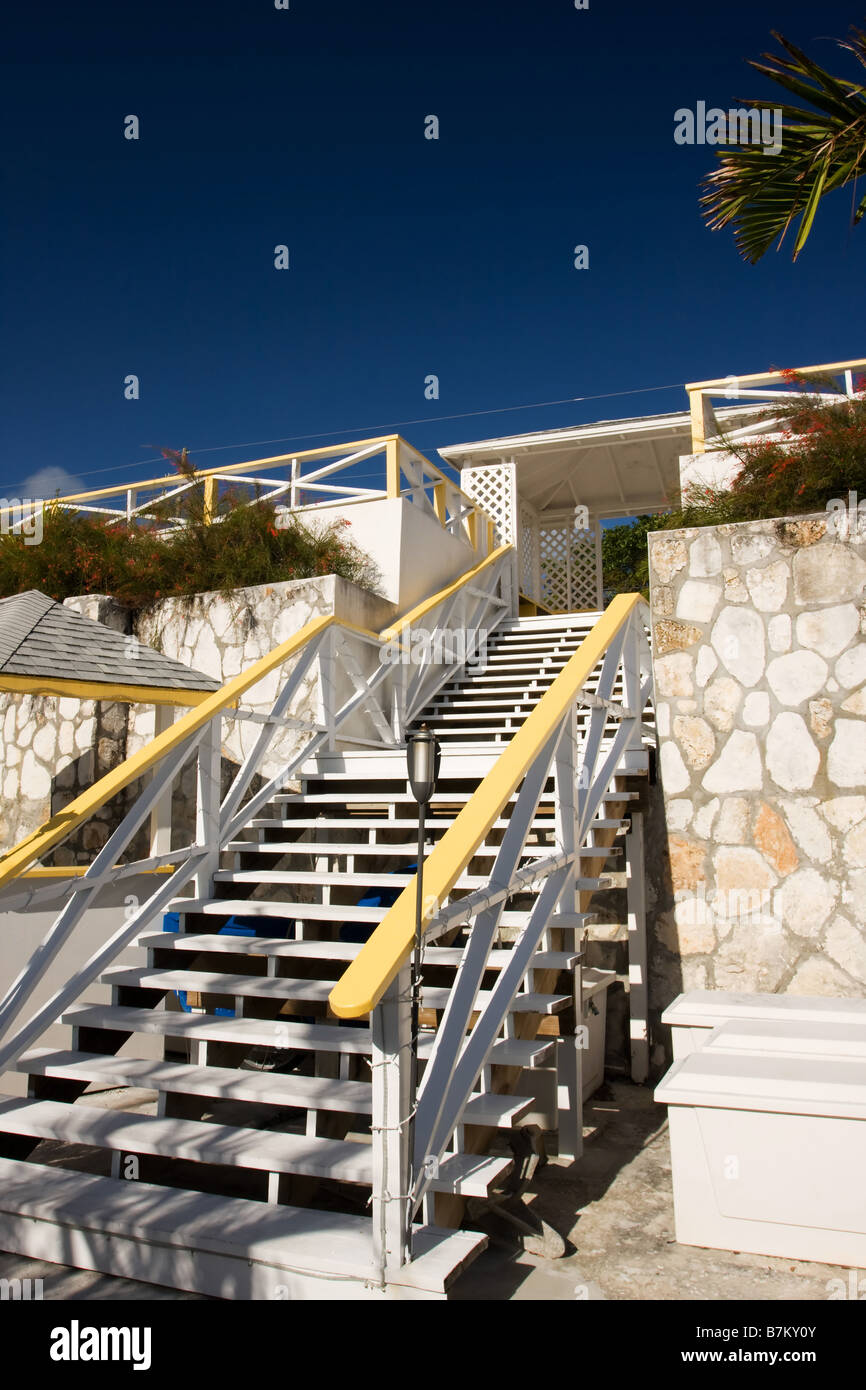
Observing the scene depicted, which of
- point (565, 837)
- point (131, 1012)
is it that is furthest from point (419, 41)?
point (131, 1012)

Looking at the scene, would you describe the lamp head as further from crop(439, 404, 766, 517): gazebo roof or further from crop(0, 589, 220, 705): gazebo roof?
crop(439, 404, 766, 517): gazebo roof

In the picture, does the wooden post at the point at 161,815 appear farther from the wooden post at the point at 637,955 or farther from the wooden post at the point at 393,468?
the wooden post at the point at 637,955

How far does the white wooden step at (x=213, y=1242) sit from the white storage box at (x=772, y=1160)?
0.89 metres

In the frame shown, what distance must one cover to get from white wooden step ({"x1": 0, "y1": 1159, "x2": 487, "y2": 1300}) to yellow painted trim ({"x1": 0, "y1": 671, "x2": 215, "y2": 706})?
2733mm

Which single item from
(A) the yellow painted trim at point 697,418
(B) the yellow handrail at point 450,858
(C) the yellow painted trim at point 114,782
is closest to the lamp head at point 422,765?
(B) the yellow handrail at point 450,858

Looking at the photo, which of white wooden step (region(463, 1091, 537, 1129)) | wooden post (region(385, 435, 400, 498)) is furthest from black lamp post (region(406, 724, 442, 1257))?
wooden post (region(385, 435, 400, 498))

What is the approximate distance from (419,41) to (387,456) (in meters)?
3.59

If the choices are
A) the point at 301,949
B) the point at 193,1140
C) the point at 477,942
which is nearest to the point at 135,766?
the point at 301,949

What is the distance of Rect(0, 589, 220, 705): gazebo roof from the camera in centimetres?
502

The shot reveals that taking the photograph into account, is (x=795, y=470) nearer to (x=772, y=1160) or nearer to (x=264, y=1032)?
(x=772, y=1160)

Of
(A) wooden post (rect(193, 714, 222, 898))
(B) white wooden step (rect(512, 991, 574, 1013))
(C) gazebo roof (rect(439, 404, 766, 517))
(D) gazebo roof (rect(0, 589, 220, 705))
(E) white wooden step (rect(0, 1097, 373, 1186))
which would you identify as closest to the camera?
(E) white wooden step (rect(0, 1097, 373, 1186))

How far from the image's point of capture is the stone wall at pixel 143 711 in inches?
265

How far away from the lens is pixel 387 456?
7645 mm
